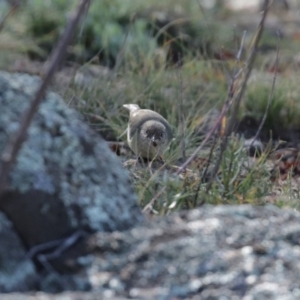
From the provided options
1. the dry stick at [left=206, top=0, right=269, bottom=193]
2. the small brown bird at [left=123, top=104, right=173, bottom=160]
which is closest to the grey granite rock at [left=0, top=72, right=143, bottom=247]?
the dry stick at [left=206, top=0, right=269, bottom=193]

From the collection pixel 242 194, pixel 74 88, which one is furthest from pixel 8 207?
pixel 74 88

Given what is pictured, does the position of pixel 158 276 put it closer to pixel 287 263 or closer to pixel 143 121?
pixel 287 263

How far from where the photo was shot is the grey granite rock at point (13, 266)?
2.29 m

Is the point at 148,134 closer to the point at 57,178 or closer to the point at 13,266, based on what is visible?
the point at 57,178

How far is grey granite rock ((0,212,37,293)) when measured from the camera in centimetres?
229

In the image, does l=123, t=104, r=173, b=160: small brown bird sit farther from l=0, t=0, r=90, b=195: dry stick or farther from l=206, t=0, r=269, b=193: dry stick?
l=0, t=0, r=90, b=195: dry stick

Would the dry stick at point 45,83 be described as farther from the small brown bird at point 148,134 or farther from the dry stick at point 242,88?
the small brown bird at point 148,134

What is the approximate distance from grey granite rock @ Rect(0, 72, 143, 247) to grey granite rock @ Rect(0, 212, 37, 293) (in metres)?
0.05

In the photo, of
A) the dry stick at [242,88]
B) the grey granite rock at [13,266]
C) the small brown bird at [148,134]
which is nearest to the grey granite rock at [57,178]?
the grey granite rock at [13,266]

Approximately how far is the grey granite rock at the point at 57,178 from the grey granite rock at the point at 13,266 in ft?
0.17

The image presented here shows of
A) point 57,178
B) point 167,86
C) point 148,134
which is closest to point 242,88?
point 57,178

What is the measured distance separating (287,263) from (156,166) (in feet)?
6.61

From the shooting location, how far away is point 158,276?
2328mm

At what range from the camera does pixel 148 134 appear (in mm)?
4891
